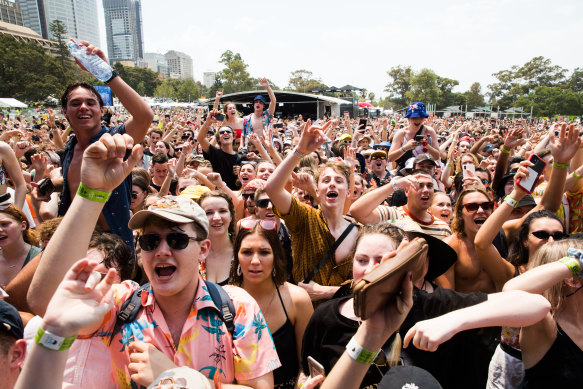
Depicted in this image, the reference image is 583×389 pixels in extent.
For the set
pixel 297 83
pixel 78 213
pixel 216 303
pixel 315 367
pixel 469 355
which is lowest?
pixel 469 355

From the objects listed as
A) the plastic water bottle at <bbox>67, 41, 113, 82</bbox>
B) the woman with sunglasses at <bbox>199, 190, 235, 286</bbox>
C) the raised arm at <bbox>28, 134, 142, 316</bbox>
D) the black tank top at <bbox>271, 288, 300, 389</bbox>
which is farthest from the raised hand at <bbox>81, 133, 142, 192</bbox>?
the woman with sunglasses at <bbox>199, 190, 235, 286</bbox>

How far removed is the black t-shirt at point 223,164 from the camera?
21.0 feet

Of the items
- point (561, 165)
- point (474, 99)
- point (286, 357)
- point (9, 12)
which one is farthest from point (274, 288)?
point (9, 12)

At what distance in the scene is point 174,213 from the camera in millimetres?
1801

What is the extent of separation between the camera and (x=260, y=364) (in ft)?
5.65

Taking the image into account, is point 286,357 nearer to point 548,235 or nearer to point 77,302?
point 77,302

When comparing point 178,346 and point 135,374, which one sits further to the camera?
point 178,346

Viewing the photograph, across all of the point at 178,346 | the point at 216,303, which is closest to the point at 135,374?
the point at 178,346

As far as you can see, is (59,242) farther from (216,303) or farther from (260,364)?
(260,364)

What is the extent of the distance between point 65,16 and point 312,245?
177776mm

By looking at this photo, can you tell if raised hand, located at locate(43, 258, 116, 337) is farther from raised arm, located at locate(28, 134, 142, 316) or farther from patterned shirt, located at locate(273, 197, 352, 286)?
patterned shirt, located at locate(273, 197, 352, 286)

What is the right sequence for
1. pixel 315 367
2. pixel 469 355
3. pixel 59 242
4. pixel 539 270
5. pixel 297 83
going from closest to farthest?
pixel 59 242, pixel 315 367, pixel 539 270, pixel 469 355, pixel 297 83

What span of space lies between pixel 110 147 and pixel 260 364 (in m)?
1.17

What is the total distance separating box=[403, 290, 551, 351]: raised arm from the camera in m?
1.47
